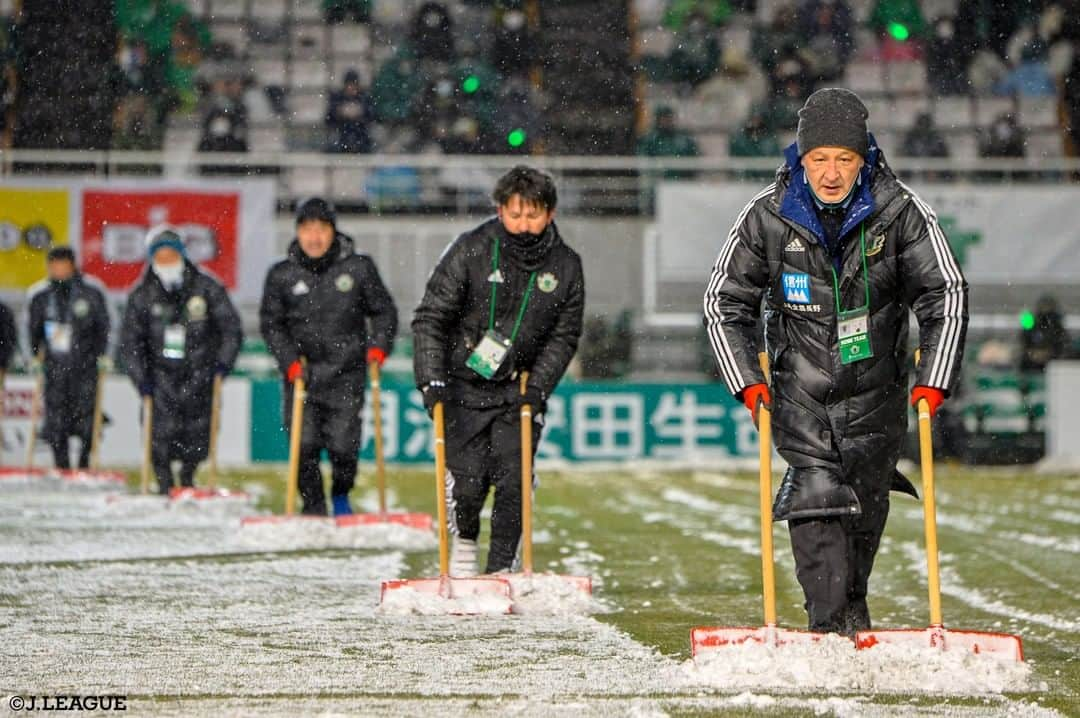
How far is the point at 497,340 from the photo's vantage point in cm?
790

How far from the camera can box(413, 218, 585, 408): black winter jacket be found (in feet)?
25.6

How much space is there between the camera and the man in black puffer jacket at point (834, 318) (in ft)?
18.7

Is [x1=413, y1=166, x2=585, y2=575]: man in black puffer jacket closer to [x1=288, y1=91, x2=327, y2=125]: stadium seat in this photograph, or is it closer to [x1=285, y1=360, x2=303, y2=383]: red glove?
[x1=285, y1=360, x2=303, y2=383]: red glove

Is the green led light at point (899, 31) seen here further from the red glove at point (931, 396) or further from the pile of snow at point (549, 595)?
the red glove at point (931, 396)

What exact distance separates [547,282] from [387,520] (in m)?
2.76

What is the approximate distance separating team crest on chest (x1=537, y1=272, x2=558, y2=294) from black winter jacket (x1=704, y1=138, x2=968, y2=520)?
80.4 inches

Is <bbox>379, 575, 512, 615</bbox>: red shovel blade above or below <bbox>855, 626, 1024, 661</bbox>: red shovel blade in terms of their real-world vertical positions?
below

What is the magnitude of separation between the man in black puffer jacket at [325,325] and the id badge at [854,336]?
16.4 ft

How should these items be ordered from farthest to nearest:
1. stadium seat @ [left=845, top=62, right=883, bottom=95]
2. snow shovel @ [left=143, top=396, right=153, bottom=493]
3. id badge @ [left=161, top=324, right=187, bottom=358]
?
stadium seat @ [left=845, top=62, right=883, bottom=95] < snow shovel @ [left=143, top=396, right=153, bottom=493] < id badge @ [left=161, top=324, right=187, bottom=358]

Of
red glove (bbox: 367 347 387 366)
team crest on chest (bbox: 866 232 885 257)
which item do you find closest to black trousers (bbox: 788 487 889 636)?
team crest on chest (bbox: 866 232 885 257)

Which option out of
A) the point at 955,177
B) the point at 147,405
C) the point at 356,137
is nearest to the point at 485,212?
the point at 356,137

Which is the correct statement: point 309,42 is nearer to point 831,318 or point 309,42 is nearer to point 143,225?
point 143,225

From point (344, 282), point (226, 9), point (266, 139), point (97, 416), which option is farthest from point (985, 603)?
point (226, 9)

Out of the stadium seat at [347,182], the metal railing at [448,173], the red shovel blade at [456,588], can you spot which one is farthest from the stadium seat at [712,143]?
the red shovel blade at [456,588]
